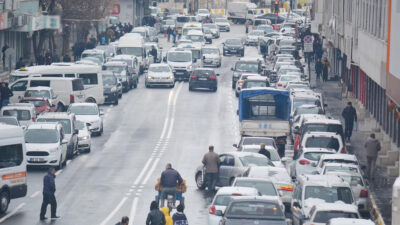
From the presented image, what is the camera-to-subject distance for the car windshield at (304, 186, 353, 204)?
28.5m

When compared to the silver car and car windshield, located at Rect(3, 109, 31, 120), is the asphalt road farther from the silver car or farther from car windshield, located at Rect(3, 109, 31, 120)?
car windshield, located at Rect(3, 109, 31, 120)

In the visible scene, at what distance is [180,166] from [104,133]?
33.0ft

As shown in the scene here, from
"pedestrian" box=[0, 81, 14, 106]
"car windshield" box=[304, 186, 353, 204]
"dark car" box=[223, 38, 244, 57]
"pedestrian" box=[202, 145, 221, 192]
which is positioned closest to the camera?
"car windshield" box=[304, 186, 353, 204]

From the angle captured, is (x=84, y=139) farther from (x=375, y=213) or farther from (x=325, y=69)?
(x=325, y=69)

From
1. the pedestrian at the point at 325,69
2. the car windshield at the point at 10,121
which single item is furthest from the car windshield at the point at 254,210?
the pedestrian at the point at 325,69

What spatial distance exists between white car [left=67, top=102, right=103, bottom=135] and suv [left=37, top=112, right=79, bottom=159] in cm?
423

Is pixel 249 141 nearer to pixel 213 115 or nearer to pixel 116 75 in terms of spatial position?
pixel 213 115

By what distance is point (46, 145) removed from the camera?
39656 millimetres

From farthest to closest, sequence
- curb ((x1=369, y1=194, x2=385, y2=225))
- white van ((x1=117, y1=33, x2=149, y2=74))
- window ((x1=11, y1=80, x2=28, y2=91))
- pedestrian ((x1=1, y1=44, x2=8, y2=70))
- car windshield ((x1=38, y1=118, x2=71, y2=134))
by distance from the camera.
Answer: white van ((x1=117, y1=33, x2=149, y2=74)) → pedestrian ((x1=1, y1=44, x2=8, y2=70)) → window ((x1=11, y1=80, x2=28, y2=91)) → car windshield ((x1=38, y1=118, x2=71, y2=134)) → curb ((x1=369, y1=194, x2=385, y2=225))

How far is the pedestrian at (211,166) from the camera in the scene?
3444 cm

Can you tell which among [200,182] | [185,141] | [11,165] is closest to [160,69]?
[185,141]

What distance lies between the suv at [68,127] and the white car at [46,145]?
4.34 feet

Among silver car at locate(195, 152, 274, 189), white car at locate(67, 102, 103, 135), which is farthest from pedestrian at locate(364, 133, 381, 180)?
white car at locate(67, 102, 103, 135)

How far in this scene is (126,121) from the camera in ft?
178
